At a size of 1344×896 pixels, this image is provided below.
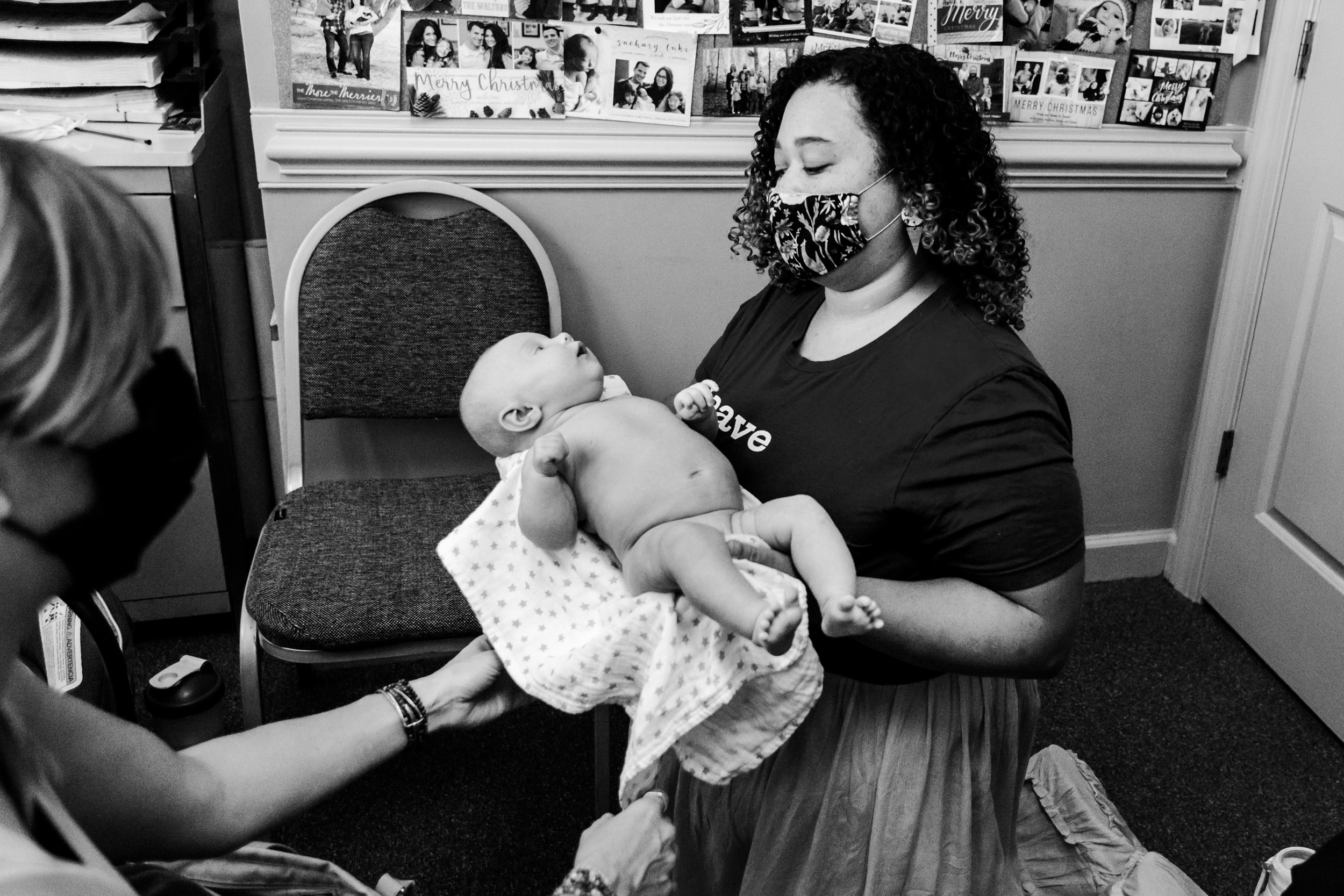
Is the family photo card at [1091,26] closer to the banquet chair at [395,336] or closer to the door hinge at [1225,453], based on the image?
the door hinge at [1225,453]

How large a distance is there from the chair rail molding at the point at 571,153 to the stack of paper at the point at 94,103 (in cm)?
23

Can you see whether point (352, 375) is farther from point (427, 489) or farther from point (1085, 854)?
point (1085, 854)

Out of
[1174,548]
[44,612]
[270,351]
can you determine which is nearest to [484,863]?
[44,612]

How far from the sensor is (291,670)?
7.93 feet

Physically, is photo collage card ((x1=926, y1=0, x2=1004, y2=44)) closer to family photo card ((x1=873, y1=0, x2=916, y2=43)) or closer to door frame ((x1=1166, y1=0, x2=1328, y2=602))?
family photo card ((x1=873, y1=0, x2=916, y2=43))

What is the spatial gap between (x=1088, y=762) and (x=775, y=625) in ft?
4.89

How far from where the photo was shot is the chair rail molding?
2.14m

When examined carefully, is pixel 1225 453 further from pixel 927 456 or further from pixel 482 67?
pixel 482 67

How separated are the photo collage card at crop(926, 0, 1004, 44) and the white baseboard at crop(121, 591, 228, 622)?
1931 millimetres

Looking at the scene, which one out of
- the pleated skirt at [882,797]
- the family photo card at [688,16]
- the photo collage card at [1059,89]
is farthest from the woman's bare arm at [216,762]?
the photo collage card at [1059,89]

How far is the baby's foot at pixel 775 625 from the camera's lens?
100cm

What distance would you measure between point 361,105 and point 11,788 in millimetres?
1721

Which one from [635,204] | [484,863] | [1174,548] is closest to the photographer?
[484,863]

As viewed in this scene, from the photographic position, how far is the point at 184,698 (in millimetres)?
1915
